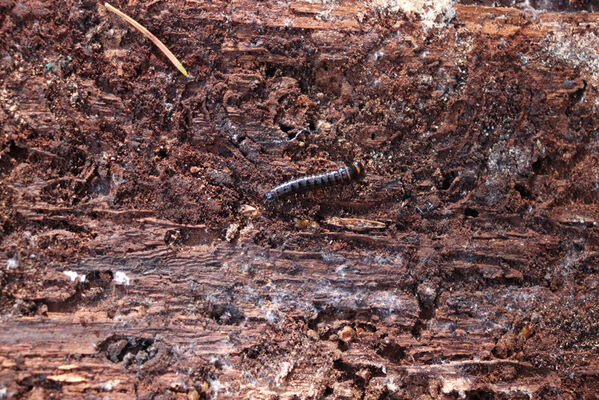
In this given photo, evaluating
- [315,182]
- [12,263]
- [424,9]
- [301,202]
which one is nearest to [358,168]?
[315,182]

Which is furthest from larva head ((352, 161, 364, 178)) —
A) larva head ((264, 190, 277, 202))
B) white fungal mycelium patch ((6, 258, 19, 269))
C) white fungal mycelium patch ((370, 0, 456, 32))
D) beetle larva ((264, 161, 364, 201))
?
white fungal mycelium patch ((6, 258, 19, 269))

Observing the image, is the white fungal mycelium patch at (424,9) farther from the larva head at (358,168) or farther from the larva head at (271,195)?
the larva head at (271,195)

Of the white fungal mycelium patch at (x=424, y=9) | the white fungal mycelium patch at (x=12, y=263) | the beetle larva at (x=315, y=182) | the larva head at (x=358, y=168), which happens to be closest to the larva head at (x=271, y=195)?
the beetle larva at (x=315, y=182)

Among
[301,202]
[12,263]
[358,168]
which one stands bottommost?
[12,263]

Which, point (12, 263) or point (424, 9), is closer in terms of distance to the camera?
point (12, 263)

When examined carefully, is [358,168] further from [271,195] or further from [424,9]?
[424,9]

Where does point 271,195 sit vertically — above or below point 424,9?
below

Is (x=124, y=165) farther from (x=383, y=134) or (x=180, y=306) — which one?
(x=383, y=134)

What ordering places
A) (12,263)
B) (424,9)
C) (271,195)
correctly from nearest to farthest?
(12,263) < (271,195) < (424,9)

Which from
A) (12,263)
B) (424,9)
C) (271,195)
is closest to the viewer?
(12,263)
